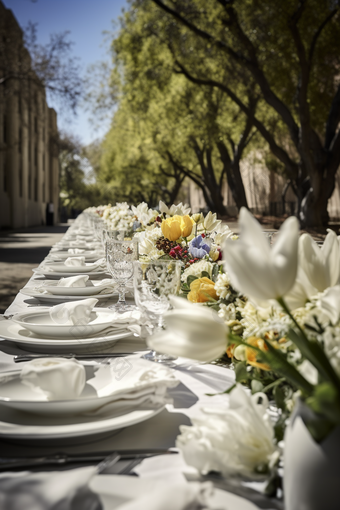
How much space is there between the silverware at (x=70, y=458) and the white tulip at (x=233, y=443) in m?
0.13

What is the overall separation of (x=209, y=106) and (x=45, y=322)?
55.6 ft

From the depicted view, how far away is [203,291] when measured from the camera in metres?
1.51

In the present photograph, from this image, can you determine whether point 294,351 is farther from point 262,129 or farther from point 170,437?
point 262,129

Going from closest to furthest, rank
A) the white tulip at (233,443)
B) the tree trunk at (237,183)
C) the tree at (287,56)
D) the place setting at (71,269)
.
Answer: the white tulip at (233,443)
the place setting at (71,269)
the tree at (287,56)
the tree trunk at (237,183)

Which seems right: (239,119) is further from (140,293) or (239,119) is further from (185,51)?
(140,293)

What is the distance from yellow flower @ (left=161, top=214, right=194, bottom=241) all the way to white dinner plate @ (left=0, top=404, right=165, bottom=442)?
1302 millimetres

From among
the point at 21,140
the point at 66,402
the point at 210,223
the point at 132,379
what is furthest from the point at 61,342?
the point at 21,140

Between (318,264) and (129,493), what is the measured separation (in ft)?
1.55

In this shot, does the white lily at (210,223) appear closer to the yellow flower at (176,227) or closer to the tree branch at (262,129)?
the yellow flower at (176,227)

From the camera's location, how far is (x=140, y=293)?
140cm

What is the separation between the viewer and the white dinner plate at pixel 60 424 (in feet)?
2.85

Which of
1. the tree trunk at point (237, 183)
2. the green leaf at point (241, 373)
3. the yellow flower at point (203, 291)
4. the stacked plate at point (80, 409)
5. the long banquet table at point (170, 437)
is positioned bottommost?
the long banquet table at point (170, 437)

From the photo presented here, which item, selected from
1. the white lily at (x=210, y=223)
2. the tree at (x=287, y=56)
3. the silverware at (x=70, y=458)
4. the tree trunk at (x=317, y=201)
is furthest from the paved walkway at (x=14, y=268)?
the tree trunk at (x=317, y=201)

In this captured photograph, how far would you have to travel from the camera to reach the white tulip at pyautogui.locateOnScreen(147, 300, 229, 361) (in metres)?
0.67
